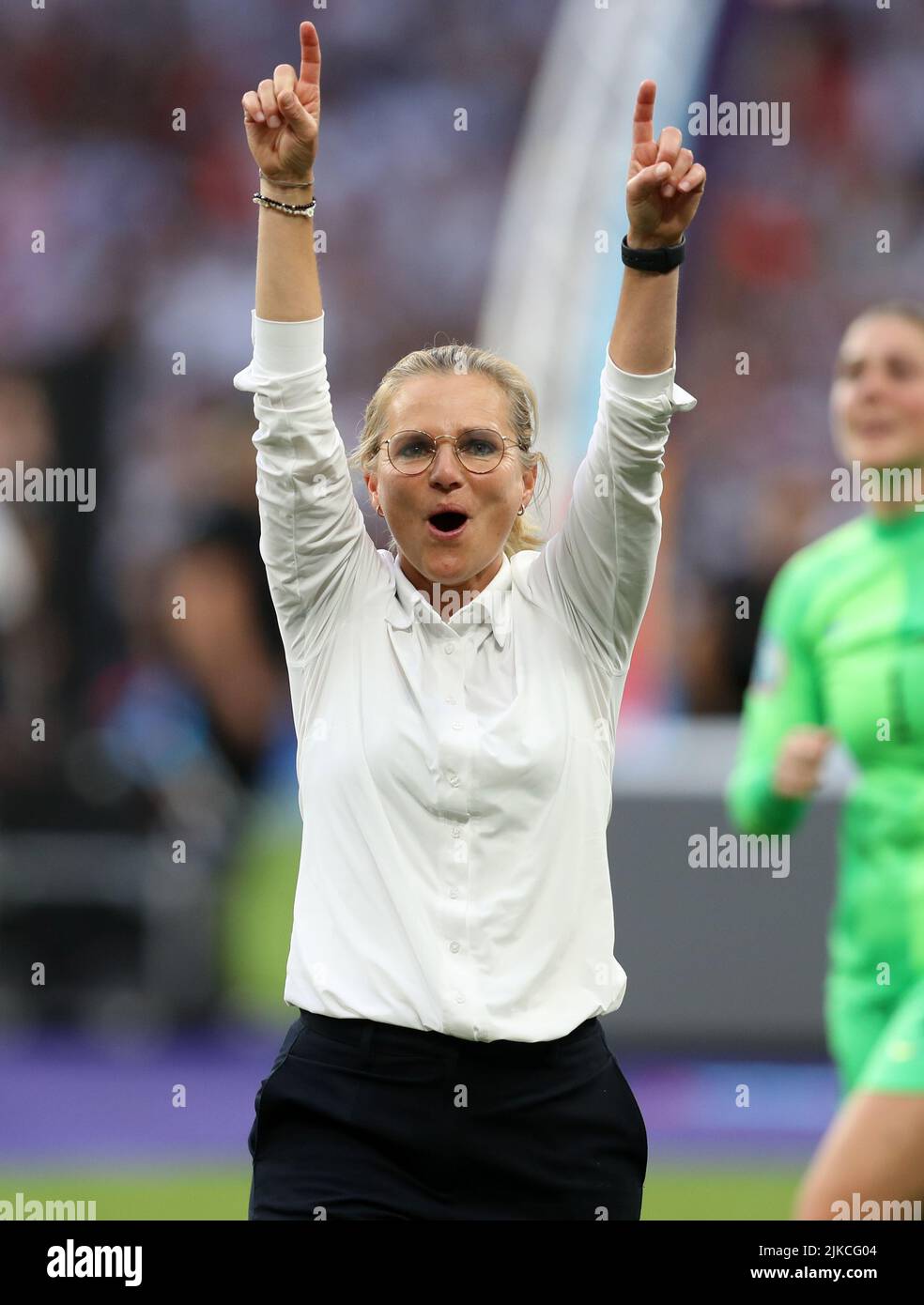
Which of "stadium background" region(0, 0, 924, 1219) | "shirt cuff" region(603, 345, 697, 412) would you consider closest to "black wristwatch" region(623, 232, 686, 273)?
"shirt cuff" region(603, 345, 697, 412)

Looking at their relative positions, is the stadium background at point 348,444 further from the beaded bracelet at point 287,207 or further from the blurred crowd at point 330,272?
the beaded bracelet at point 287,207

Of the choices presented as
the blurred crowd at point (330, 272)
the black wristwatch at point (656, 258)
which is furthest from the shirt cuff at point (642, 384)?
the blurred crowd at point (330, 272)

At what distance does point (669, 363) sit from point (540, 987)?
91cm

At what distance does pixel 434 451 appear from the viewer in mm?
2807

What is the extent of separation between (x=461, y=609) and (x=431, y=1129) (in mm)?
736

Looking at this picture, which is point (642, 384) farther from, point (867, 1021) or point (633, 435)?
point (867, 1021)

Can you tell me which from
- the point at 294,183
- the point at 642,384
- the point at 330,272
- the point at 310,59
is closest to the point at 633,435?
the point at 642,384

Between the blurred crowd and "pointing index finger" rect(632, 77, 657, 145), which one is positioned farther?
the blurred crowd

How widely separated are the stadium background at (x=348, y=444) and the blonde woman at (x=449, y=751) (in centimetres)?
315

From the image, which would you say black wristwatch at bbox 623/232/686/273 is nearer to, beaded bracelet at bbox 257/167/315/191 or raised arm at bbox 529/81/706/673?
raised arm at bbox 529/81/706/673

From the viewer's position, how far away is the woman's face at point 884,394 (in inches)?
177

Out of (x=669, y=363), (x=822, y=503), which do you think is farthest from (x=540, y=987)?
(x=822, y=503)

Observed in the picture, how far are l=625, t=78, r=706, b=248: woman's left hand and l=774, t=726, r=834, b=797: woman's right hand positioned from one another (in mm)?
1834

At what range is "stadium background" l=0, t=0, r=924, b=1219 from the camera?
7.35 metres
